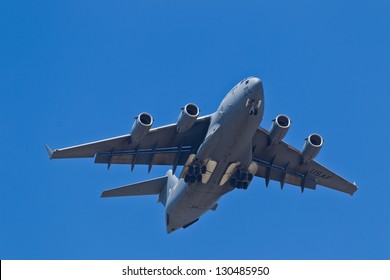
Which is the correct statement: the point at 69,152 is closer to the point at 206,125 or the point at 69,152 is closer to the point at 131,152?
the point at 131,152

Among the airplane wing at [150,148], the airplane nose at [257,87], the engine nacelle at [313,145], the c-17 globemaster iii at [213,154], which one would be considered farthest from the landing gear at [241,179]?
the airplane nose at [257,87]

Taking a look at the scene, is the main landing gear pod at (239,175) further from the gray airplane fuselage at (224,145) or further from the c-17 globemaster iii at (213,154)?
the gray airplane fuselage at (224,145)

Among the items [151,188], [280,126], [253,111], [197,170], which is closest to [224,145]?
[197,170]

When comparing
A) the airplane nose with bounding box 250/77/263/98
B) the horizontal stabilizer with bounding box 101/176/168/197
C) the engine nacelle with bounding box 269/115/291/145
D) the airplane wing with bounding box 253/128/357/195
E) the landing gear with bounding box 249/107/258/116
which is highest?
the horizontal stabilizer with bounding box 101/176/168/197

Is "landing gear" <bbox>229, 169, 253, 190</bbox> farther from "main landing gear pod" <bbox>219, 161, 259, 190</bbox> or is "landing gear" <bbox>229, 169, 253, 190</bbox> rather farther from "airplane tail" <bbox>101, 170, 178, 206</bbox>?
"airplane tail" <bbox>101, 170, 178, 206</bbox>

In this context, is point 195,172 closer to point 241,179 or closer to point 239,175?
point 239,175

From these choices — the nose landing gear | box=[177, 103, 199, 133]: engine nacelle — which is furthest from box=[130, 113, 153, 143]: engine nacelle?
the nose landing gear
